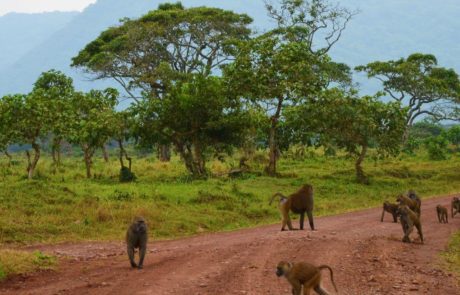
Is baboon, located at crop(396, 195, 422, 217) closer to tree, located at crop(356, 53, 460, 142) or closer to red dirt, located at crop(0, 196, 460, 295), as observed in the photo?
red dirt, located at crop(0, 196, 460, 295)

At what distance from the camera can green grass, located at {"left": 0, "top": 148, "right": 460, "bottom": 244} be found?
19875mm

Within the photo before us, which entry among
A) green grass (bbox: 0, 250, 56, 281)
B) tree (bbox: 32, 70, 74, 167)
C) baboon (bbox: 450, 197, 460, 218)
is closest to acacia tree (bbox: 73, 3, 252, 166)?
tree (bbox: 32, 70, 74, 167)

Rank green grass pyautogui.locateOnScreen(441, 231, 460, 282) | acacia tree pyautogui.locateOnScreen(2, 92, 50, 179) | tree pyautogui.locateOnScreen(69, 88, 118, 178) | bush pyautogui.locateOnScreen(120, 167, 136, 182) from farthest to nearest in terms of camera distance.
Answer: tree pyautogui.locateOnScreen(69, 88, 118, 178), bush pyautogui.locateOnScreen(120, 167, 136, 182), acacia tree pyautogui.locateOnScreen(2, 92, 50, 179), green grass pyautogui.locateOnScreen(441, 231, 460, 282)

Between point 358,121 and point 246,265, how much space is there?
21.2 m

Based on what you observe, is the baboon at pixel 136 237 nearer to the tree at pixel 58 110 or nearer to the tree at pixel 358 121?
the tree at pixel 58 110

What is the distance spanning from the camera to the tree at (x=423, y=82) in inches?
2082

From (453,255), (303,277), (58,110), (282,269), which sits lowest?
(453,255)

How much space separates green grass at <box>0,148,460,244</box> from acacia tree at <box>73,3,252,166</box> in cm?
1341

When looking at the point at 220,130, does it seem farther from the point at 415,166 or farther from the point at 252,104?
the point at 415,166

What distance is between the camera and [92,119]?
33.0m

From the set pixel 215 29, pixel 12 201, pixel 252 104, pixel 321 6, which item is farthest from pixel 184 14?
pixel 12 201

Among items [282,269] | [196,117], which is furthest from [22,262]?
[196,117]

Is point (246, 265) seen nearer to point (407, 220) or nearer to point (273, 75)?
point (407, 220)

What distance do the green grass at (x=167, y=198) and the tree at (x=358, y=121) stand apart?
211 centimetres
